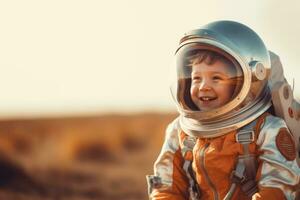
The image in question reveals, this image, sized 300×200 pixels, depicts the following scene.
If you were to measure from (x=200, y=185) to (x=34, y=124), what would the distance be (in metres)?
17.1

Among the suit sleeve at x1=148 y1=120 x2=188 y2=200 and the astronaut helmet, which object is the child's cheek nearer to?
the astronaut helmet

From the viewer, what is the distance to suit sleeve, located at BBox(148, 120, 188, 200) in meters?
5.01

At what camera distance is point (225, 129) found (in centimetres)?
479

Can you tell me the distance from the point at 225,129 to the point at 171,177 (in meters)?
0.44

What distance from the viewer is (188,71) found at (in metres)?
4.98

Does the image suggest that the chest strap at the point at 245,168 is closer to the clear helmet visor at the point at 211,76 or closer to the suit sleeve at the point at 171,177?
the clear helmet visor at the point at 211,76

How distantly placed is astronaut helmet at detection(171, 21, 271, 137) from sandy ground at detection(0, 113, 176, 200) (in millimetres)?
6503

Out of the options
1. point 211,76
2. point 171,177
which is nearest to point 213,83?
point 211,76

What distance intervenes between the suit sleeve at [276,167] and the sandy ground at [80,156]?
6.69 meters

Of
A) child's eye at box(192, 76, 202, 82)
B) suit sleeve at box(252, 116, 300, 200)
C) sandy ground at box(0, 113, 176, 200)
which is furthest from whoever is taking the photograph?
sandy ground at box(0, 113, 176, 200)

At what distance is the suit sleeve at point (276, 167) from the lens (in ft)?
15.2

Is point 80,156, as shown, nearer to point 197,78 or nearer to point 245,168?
point 197,78

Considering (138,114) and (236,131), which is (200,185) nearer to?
(236,131)

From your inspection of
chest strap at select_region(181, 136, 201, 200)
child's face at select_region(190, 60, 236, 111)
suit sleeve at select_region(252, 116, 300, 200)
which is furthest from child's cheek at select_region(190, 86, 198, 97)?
suit sleeve at select_region(252, 116, 300, 200)
